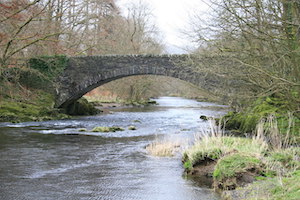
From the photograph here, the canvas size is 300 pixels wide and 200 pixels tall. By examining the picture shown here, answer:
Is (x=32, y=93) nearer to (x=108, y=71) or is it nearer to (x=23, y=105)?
(x=23, y=105)

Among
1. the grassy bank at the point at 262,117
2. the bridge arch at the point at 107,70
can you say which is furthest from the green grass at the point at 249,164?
the bridge arch at the point at 107,70

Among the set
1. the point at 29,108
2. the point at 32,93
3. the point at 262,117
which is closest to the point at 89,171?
the point at 262,117

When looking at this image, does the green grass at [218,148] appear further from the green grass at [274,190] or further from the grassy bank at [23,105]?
the grassy bank at [23,105]

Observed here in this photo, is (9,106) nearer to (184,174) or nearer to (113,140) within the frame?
(113,140)

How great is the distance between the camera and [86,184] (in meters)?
6.31

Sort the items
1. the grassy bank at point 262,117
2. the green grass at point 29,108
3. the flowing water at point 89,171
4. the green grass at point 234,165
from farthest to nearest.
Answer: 1. the green grass at point 29,108
2. the grassy bank at point 262,117
3. the green grass at point 234,165
4. the flowing water at point 89,171

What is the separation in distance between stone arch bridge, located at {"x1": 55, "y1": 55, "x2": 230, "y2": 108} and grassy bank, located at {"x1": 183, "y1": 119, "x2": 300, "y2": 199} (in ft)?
35.2

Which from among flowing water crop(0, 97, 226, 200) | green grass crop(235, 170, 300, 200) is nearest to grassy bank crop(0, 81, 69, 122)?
flowing water crop(0, 97, 226, 200)

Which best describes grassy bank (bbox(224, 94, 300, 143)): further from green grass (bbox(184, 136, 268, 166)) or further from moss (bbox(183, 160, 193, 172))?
moss (bbox(183, 160, 193, 172))

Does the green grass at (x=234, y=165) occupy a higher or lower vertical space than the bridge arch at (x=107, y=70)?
lower

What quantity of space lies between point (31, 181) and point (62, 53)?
15.1 meters

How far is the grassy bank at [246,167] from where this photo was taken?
186 inches

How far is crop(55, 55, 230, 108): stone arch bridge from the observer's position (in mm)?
18641

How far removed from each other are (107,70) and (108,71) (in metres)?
0.08
